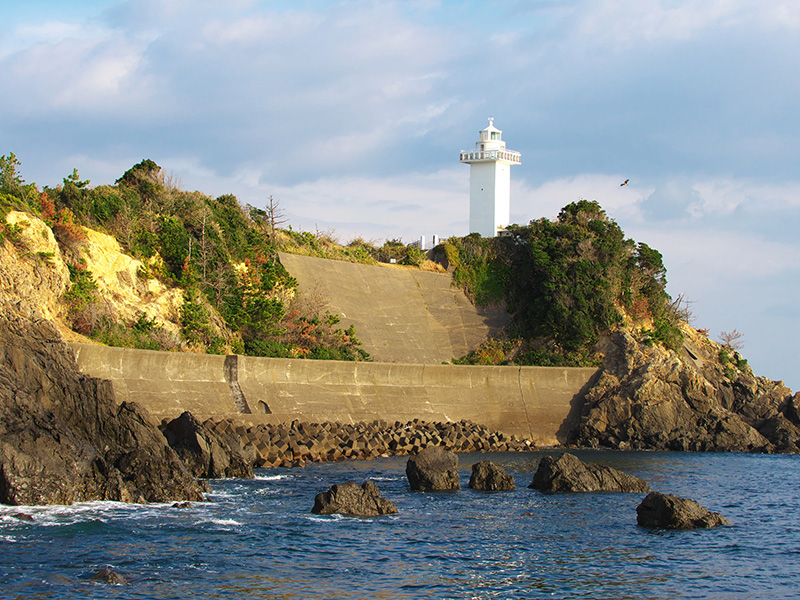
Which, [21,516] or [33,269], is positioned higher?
[33,269]

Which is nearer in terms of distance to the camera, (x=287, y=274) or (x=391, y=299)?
(x=287, y=274)

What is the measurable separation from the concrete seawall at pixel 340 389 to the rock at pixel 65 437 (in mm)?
3861

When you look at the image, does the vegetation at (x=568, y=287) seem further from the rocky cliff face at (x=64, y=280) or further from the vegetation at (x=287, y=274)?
the rocky cliff face at (x=64, y=280)

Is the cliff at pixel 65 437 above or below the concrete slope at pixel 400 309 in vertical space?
below

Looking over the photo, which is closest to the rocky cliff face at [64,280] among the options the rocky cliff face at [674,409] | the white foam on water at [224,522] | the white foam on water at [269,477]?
the white foam on water at [269,477]

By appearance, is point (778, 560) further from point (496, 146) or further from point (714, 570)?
point (496, 146)

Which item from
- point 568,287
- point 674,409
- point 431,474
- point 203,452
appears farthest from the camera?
point 568,287

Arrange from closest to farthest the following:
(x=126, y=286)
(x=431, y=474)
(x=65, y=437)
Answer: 1. (x=65, y=437)
2. (x=431, y=474)
3. (x=126, y=286)

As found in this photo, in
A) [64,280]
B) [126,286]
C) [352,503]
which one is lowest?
[352,503]

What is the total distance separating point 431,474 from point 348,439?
6880 millimetres

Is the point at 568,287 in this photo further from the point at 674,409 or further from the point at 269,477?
the point at 269,477

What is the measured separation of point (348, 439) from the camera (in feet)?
89.5

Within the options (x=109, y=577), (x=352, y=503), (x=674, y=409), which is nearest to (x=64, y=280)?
(x=352, y=503)

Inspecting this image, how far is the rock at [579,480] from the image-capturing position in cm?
2131
